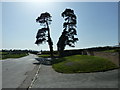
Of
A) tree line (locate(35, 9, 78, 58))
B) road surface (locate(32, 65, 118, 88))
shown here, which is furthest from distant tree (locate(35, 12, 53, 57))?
road surface (locate(32, 65, 118, 88))

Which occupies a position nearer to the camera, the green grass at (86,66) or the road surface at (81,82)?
the road surface at (81,82)

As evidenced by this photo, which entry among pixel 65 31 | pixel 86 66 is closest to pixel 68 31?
pixel 65 31

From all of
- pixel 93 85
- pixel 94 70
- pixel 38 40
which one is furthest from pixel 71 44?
pixel 93 85

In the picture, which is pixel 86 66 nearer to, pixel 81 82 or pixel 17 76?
pixel 17 76

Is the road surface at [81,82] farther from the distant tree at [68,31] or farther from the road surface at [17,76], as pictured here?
the distant tree at [68,31]

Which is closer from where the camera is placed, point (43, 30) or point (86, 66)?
point (86, 66)

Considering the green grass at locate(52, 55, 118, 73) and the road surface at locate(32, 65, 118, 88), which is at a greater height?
the green grass at locate(52, 55, 118, 73)

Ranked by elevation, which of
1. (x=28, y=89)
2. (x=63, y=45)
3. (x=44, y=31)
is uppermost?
(x=44, y=31)

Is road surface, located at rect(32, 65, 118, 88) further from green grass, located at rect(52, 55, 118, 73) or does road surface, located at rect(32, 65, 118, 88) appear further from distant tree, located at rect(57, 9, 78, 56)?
distant tree, located at rect(57, 9, 78, 56)

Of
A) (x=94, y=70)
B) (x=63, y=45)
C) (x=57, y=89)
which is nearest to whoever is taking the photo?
(x=57, y=89)

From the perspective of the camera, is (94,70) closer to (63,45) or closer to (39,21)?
(63,45)

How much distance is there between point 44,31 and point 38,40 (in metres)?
2.54

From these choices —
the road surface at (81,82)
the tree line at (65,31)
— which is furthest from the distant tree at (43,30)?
the road surface at (81,82)

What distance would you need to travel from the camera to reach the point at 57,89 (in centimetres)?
946
